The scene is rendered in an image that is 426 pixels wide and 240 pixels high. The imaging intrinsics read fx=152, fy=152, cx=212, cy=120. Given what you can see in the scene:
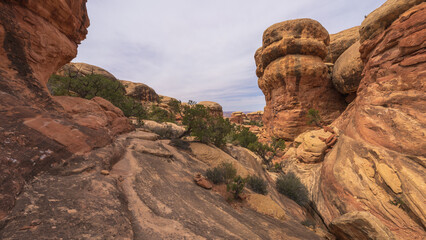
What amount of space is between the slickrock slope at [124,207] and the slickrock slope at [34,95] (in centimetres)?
35

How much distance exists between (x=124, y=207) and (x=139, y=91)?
44345 mm

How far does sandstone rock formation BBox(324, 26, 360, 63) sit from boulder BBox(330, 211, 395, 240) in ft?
110

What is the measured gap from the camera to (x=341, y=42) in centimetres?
2966

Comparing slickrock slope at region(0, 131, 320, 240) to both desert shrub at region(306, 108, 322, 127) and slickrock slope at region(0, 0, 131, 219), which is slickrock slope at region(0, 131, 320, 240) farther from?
desert shrub at region(306, 108, 322, 127)

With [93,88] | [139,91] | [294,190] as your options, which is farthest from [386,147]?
[139,91]

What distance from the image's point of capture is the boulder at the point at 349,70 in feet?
66.0

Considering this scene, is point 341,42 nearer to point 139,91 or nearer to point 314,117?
point 314,117

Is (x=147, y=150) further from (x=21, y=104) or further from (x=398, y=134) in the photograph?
(x=398, y=134)

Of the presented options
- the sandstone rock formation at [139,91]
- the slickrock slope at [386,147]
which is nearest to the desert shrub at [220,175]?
the slickrock slope at [386,147]

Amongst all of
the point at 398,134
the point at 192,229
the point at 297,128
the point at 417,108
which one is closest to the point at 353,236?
the point at 398,134

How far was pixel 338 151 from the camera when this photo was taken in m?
12.3

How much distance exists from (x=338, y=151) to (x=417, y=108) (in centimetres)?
505

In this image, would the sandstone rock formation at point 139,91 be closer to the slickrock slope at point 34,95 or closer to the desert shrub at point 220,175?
the slickrock slope at point 34,95

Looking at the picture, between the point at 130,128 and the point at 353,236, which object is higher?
the point at 130,128
